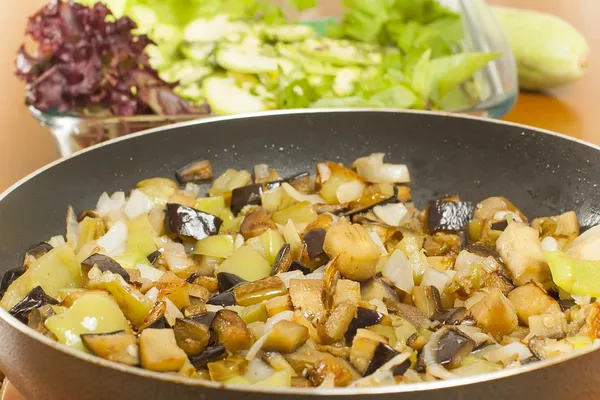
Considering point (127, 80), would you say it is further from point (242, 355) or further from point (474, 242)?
point (242, 355)

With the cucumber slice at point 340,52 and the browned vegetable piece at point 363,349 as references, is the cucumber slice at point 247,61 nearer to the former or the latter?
the cucumber slice at point 340,52

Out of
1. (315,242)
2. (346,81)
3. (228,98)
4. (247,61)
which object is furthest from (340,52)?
(315,242)

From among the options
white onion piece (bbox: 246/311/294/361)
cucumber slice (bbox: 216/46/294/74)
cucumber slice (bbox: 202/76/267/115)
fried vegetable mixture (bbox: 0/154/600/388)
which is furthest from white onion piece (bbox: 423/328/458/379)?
cucumber slice (bbox: 216/46/294/74)

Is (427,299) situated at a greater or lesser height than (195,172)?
lesser

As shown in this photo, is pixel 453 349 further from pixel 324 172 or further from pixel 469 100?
pixel 469 100

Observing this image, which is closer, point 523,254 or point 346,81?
point 523,254

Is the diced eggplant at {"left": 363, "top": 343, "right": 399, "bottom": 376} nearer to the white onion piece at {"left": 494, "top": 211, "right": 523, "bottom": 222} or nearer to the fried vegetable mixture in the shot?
the fried vegetable mixture

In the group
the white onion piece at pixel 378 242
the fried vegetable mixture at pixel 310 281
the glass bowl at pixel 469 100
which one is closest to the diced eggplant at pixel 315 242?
the fried vegetable mixture at pixel 310 281
